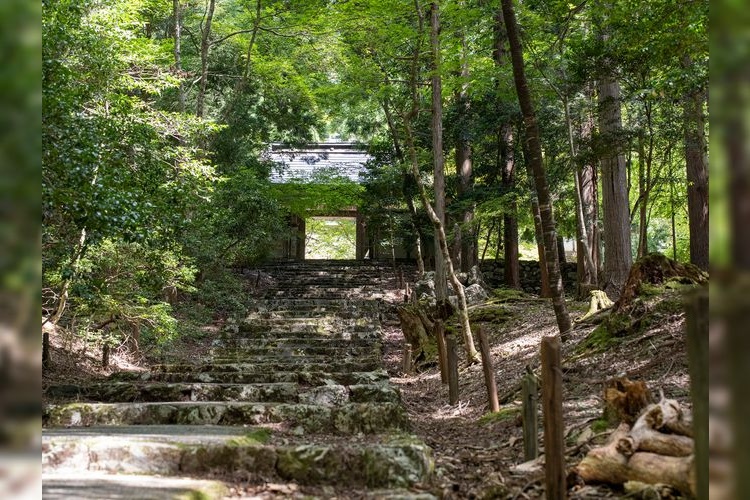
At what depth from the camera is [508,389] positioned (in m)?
6.32

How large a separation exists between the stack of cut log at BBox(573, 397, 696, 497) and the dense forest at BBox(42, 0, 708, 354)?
3757mm

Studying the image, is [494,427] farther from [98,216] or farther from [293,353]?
[293,353]

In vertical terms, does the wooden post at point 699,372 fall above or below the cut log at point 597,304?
above

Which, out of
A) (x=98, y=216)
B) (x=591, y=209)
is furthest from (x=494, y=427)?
(x=591, y=209)

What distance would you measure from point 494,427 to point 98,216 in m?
3.48

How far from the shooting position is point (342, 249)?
2620 cm

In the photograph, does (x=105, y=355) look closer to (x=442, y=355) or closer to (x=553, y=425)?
(x=442, y=355)

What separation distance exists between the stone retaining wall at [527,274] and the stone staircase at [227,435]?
9.05 m

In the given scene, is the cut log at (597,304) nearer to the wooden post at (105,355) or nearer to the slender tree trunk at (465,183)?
the slender tree trunk at (465,183)

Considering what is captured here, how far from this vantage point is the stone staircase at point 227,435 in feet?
10.1

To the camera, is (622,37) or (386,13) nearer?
(622,37)

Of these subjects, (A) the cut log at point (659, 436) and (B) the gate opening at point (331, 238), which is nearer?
(A) the cut log at point (659, 436)

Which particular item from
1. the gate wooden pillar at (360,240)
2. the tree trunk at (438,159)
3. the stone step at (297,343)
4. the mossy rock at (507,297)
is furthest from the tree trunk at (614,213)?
the gate wooden pillar at (360,240)

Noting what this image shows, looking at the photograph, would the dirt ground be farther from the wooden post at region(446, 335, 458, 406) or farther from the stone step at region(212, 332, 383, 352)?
the stone step at region(212, 332, 383, 352)
